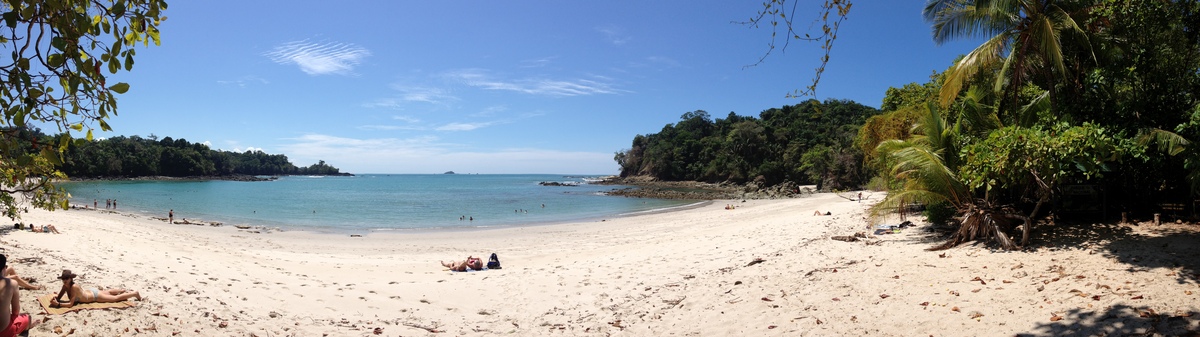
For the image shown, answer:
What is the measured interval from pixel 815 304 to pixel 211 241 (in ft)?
58.4

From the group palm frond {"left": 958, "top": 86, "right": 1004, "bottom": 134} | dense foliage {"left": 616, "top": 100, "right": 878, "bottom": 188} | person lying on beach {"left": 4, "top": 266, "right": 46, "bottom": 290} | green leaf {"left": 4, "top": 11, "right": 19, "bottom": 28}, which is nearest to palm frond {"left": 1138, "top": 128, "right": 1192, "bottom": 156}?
palm frond {"left": 958, "top": 86, "right": 1004, "bottom": 134}

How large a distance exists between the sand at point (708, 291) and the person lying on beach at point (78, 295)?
21 cm

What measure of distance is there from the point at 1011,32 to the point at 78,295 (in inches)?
517

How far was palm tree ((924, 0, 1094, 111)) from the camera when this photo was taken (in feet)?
26.1

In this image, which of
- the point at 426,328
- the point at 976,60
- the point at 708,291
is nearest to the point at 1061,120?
the point at 976,60

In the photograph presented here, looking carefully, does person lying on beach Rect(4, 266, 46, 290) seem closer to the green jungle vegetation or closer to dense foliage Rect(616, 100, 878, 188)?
the green jungle vegetation

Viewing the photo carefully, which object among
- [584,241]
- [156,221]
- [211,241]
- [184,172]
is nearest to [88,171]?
[184,172]

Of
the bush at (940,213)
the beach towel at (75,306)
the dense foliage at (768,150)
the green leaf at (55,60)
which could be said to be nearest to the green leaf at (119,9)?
the green leaf at (55,60)

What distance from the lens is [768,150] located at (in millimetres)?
67188

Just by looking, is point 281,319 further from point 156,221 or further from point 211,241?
point 156,221

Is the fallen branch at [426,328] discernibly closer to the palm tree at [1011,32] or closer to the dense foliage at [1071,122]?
the dense foliage at [1071,122]

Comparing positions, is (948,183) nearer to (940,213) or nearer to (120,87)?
(940,213)

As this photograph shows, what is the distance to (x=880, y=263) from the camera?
752 centimetres

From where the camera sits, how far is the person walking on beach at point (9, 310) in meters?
4.37
